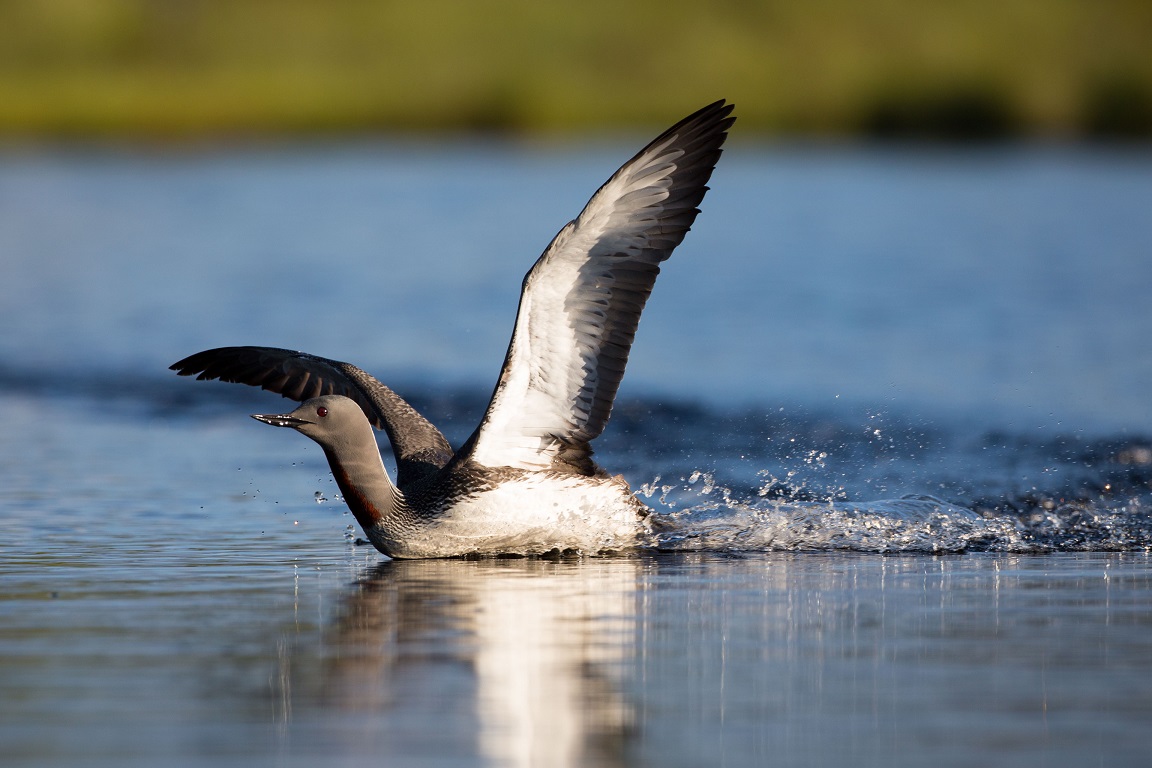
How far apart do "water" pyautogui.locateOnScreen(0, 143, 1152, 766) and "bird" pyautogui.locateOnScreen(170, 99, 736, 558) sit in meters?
0.21

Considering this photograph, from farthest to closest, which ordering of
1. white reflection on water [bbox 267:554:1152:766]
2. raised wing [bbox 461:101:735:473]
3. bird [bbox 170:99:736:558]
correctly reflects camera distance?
bird [bbox 170:99:736:558] → raised wing [bbox 461:101:735:473] → white reflection on water [bbox 267:554:1152:766]

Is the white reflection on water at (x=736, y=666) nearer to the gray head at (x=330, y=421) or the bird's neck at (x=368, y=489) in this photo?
the bird's neck at (x=368, y=489)

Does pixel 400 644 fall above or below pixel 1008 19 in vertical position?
below

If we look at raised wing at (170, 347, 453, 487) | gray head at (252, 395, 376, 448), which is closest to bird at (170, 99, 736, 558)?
gray head at (252, 395, 376, 448)

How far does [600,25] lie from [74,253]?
49201mm

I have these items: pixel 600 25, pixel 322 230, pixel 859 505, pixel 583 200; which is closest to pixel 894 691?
pixel 859 505

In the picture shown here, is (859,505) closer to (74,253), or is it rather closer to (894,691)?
(894,691)

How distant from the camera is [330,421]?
893cm

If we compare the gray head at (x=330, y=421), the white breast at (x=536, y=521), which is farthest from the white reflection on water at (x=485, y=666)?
the gray head at (x=330, y=421)

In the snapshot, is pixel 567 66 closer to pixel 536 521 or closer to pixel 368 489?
pixel 536 521

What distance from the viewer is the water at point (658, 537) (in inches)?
221

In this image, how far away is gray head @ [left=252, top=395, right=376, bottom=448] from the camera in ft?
29.2

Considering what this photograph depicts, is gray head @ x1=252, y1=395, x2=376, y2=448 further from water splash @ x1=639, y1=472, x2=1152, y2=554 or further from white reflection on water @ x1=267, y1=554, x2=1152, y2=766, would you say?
water splash @ x1=639, y1=472, x2=1152, y2=554

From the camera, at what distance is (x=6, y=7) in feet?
245
